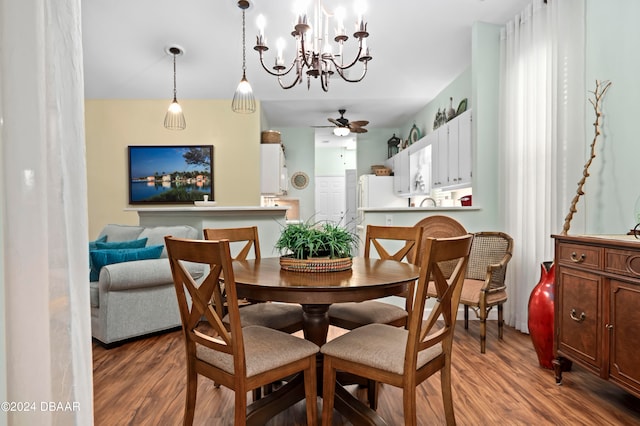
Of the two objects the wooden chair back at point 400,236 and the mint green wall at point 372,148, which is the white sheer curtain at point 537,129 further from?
the mint green wall at point 372,148

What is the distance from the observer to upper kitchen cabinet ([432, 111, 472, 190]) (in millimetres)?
3795

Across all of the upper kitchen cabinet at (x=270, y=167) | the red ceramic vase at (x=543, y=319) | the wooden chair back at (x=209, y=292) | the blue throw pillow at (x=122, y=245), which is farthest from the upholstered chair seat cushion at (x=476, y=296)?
the upper kitchen cabinet at (x=270, y=167)

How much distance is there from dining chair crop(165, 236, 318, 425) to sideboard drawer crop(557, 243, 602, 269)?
1.59m

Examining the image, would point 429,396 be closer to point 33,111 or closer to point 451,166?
point 33,111

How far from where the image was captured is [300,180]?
7.56 metres

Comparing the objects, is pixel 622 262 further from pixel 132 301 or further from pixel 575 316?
pixel 132 301

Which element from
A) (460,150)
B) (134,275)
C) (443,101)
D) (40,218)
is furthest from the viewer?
(443,101)

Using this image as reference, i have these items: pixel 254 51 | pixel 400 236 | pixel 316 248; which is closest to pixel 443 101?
pixel 254 51

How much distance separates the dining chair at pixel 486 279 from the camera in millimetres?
2736

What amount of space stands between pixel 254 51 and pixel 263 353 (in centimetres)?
360

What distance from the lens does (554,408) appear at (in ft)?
6.37

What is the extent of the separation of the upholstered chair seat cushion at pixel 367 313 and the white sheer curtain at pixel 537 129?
160 centimetres

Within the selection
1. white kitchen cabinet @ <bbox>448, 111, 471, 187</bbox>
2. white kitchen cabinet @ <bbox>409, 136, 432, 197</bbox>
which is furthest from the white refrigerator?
white kitchen cabinet @ <bbox>448, 111, 471, 187</bbox>

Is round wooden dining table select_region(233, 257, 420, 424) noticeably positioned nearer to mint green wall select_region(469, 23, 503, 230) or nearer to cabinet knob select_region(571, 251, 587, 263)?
cabinet knob select_region(571, 251, 587, 263)
